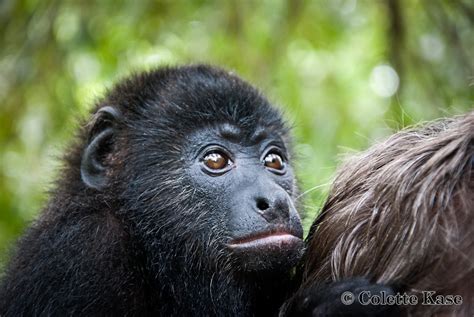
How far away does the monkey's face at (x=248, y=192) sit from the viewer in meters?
4.56

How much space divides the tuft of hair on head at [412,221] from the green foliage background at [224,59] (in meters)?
1.75

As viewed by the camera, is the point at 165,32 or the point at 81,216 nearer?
the point at 81,216

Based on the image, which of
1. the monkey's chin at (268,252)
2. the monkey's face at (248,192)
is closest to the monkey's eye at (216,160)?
the monkey's face at (248,192)

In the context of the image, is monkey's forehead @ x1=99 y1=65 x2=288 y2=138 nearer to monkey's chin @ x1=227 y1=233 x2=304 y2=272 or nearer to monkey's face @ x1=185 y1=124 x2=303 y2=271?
monkey's face @ x1=185 y1=124 x2=303 y2=271

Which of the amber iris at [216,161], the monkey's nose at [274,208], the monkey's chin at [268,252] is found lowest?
the monkey's chin at [268,252]

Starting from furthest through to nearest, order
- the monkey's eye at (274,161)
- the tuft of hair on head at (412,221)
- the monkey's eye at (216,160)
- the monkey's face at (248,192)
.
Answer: the monkey's eye at (274,161)
the monkey's eye at (216,160)
the monkey's face at (248,192)
the tuft of hair on head at (412,221)

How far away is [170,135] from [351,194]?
157cm

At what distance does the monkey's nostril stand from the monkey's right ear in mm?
1120

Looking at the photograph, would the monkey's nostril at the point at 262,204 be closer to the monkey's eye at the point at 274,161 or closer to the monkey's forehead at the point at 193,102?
the monkey's eye at the point at 274,161

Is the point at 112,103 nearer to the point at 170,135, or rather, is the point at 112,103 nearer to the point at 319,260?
the point at 170,135

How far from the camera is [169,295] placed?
188 inches

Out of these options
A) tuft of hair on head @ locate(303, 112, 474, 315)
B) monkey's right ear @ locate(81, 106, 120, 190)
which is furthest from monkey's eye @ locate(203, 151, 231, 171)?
tuft of hair on head @ locate(303, 112, 474, 315)

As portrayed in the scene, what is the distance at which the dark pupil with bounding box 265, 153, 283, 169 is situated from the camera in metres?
5.28

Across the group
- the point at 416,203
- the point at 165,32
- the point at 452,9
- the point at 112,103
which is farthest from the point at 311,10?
the point at 416,203
